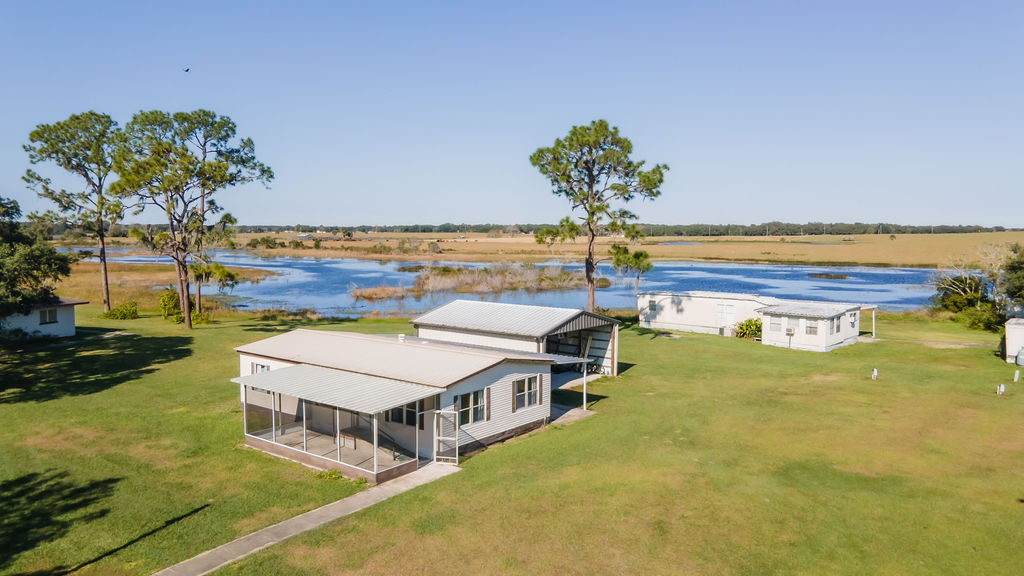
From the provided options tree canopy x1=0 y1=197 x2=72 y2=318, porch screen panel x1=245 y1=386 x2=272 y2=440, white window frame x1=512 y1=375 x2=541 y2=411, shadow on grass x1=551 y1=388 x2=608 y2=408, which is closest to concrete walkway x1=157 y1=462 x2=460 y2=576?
white window frame x1=512 y1=375 x2=541 y2=411

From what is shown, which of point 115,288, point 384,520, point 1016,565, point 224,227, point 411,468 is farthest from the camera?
point 115,288

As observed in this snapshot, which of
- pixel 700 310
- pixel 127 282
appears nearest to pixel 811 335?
pixel 700 310

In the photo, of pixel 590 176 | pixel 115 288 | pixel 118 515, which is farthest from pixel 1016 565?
pixel 115 288

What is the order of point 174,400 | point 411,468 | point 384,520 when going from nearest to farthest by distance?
point 384,520 < point 411,468 < point 174,400

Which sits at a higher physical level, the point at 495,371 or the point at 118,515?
the point at 495,371

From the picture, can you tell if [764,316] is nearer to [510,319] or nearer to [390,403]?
[510,319]

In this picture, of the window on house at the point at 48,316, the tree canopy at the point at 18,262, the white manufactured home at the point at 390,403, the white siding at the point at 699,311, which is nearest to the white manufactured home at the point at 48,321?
the window on house at the point at 48,316

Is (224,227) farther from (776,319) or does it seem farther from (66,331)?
(776,319)
